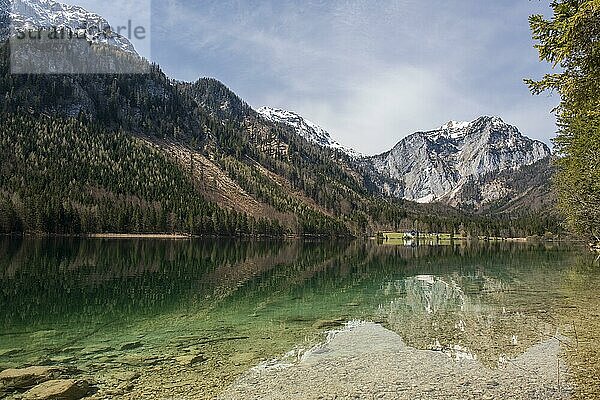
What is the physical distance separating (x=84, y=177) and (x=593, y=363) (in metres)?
181

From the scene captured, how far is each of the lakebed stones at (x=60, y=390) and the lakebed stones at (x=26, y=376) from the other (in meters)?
0.41

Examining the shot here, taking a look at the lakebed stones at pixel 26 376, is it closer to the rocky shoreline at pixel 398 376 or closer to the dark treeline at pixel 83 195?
the rocky shoreline at pixel 398 376

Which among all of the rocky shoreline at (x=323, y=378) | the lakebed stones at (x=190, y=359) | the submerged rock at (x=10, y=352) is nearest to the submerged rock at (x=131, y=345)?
the rocky shoreline at (x=323, y=378)

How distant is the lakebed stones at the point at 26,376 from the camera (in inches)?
467

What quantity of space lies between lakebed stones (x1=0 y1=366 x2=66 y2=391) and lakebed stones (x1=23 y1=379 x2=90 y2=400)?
408 mm

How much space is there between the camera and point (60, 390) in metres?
11.4

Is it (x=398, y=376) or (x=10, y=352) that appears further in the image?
(x=10, y=352)

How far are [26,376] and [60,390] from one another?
6.75 ft

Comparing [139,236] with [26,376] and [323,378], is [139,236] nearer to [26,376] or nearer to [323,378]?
[26,376]

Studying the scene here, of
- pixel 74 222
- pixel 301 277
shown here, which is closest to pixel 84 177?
pixel 74 222

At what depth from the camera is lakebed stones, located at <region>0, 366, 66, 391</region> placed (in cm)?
1185

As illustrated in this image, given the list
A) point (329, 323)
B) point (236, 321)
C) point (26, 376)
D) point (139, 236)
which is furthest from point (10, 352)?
point (139, 236)

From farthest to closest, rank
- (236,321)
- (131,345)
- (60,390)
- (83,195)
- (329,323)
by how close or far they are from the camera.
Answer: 1. (83,195)
2. (236,321)
3. (329,323)
4. (131,345)
5. (60,390)

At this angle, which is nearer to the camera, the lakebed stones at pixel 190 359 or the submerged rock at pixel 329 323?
the lakebed stones at pixel 190 359
